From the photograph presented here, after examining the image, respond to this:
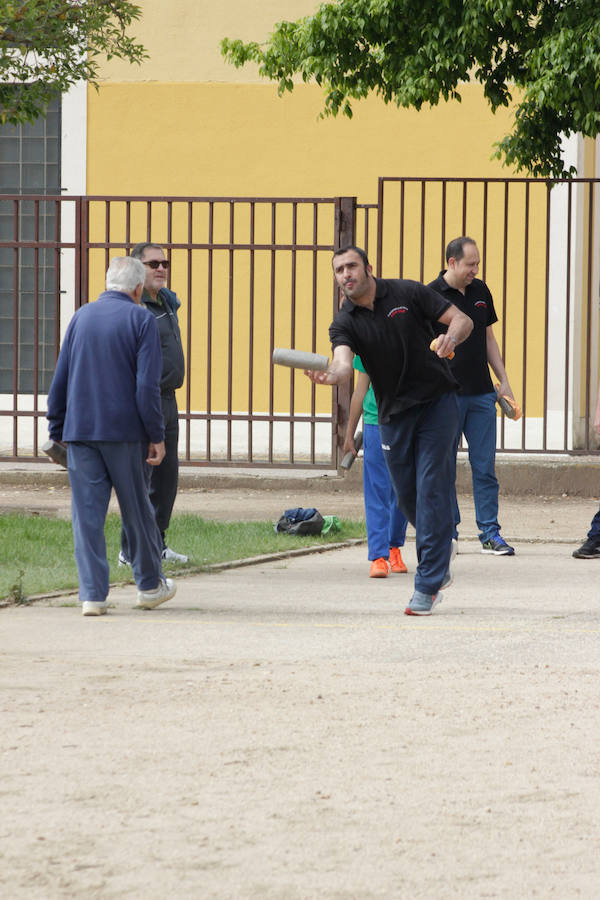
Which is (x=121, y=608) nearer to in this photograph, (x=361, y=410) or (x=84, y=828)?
(x=361, y=410)

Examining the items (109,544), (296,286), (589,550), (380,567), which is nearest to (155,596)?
(380,567)

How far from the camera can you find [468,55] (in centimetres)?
1216

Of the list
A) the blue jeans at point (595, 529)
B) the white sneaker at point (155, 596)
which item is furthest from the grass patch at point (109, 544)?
the blue jeans at point (595, 529)

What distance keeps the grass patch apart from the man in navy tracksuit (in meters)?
0.62

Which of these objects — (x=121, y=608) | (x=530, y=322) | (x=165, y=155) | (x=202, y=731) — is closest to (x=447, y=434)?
(x=121, y=608)

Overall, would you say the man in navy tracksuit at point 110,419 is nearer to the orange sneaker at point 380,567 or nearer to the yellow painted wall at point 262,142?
the orange sneaker at point 380,567

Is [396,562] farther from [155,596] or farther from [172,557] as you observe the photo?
[155,596]

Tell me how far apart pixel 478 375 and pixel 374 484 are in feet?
4.37

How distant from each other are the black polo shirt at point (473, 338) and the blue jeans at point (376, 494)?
112cm

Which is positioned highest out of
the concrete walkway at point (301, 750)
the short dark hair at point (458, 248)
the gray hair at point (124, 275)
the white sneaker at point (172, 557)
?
the short dark hair at point (458, 248)

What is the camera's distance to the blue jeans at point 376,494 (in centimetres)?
833

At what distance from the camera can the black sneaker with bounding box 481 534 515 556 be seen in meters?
9.50

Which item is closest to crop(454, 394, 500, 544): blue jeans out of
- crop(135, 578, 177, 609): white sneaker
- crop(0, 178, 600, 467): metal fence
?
crop(135, 578, 177, 609): white sneaker

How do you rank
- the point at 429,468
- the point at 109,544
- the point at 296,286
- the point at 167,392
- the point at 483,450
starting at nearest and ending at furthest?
1. the point at 429,468
2. the point at 167,392
3. the point at 483,450
4. the point at 109,544
5. the point at 296,286
